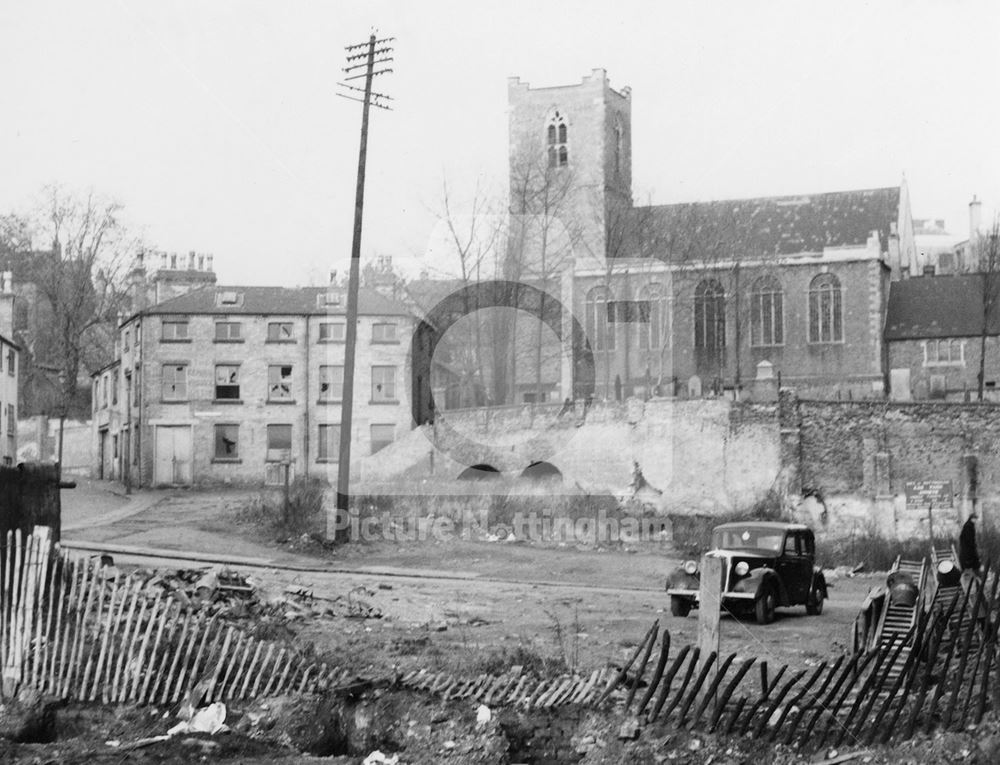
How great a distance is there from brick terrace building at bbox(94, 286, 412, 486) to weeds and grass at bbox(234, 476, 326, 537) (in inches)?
492

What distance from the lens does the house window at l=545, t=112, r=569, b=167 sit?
66.7 metres

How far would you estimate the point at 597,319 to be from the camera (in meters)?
56.8

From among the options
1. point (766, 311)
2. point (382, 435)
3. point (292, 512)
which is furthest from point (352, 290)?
point (766, 311)

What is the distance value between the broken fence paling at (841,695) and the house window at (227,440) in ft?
121

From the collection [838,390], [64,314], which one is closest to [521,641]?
[838,390]

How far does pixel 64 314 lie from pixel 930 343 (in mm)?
36805

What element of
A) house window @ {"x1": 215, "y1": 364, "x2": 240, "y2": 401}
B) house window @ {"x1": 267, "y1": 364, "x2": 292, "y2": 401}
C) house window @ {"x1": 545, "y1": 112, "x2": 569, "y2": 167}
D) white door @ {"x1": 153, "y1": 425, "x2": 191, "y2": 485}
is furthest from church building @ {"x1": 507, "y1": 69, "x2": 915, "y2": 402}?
white door @ {"x1": 153, "y1": 425, "x2": 191, "y2": 485}

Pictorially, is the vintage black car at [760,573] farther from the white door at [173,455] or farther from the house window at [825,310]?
the house window at [825,310]

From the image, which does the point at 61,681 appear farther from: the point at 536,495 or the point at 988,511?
the point at 988,511

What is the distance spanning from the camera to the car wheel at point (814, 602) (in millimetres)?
20781

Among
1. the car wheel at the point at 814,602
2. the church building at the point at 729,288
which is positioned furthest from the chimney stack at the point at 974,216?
the car wheel at the point at 814,602

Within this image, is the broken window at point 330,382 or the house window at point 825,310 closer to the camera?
the broken window at point 330,382

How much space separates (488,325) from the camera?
49.8 meters

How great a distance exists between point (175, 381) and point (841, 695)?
131ft
